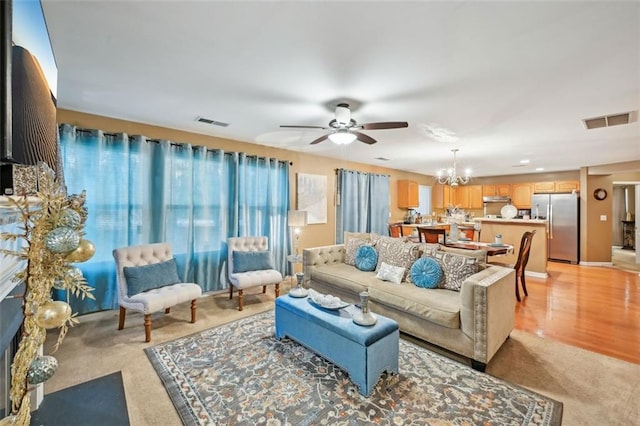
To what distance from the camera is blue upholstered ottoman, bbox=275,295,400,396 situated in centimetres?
201

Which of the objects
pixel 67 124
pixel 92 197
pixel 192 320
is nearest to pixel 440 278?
pixel 192 320

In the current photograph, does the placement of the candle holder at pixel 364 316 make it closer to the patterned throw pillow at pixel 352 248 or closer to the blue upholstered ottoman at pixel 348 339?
the blue upholstered ottoman at pixel 348 339

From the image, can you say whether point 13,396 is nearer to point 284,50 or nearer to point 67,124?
point 284,50

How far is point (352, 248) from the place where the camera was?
4.17 meters

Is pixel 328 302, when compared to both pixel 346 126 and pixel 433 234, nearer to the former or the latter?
pixel 346 126

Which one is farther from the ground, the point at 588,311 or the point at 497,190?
the point at 497,190

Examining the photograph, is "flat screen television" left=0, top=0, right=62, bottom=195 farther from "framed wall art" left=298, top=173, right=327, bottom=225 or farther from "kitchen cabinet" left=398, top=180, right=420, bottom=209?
Answer: "kitchen cabinet" left=398, top=180, right=420, bottom=209

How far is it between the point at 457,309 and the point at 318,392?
1.40m

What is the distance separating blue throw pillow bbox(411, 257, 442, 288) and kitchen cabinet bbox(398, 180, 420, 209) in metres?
4.60

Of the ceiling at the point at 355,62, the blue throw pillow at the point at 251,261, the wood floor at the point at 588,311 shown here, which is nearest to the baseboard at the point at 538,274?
the wood floor at the point at 588,311

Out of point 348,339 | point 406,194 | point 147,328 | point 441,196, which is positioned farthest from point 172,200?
point 441,196

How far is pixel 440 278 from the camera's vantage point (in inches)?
118

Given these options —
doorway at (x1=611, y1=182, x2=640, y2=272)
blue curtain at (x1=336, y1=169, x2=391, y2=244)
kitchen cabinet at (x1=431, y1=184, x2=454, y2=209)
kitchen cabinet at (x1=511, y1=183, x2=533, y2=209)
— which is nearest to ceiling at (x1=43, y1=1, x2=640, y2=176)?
blue curtain at (x1=336, y1=169, x2=391, y2=244)

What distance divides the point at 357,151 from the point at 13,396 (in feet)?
16.7
